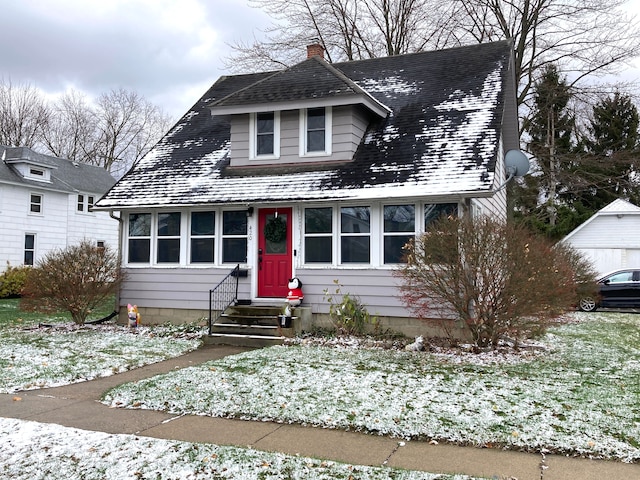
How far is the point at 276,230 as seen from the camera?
12.6 metres

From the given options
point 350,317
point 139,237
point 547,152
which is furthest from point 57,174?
point 547,152

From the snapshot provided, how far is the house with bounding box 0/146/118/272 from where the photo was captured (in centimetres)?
2461

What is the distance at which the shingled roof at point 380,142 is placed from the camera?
11.4 metres

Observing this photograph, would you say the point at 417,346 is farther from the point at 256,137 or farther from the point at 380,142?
the point at 256,137

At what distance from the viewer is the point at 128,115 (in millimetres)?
45000

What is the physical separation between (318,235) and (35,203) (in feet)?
63.1

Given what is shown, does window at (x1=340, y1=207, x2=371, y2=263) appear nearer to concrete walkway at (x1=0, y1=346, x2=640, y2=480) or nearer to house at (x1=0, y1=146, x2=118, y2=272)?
concrete walkway at (x1=0, y1=346, x2=640, y2=480)

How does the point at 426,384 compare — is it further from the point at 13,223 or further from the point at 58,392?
the point at 13,223

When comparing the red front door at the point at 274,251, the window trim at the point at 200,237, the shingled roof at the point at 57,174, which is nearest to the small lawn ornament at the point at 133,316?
the window trim at the point at 200,237

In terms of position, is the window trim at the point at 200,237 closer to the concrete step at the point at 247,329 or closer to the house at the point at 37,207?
the concrete step at the point at 247,329

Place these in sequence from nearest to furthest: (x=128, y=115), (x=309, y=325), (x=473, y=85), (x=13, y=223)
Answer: (x=309, y=325) → (x=473, y=85) → (x=13, y=223) → (x=128, y=115)

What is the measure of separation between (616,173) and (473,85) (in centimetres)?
2224

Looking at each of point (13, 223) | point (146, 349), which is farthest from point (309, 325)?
point (13, 223)

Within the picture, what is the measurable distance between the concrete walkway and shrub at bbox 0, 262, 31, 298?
1762cm
